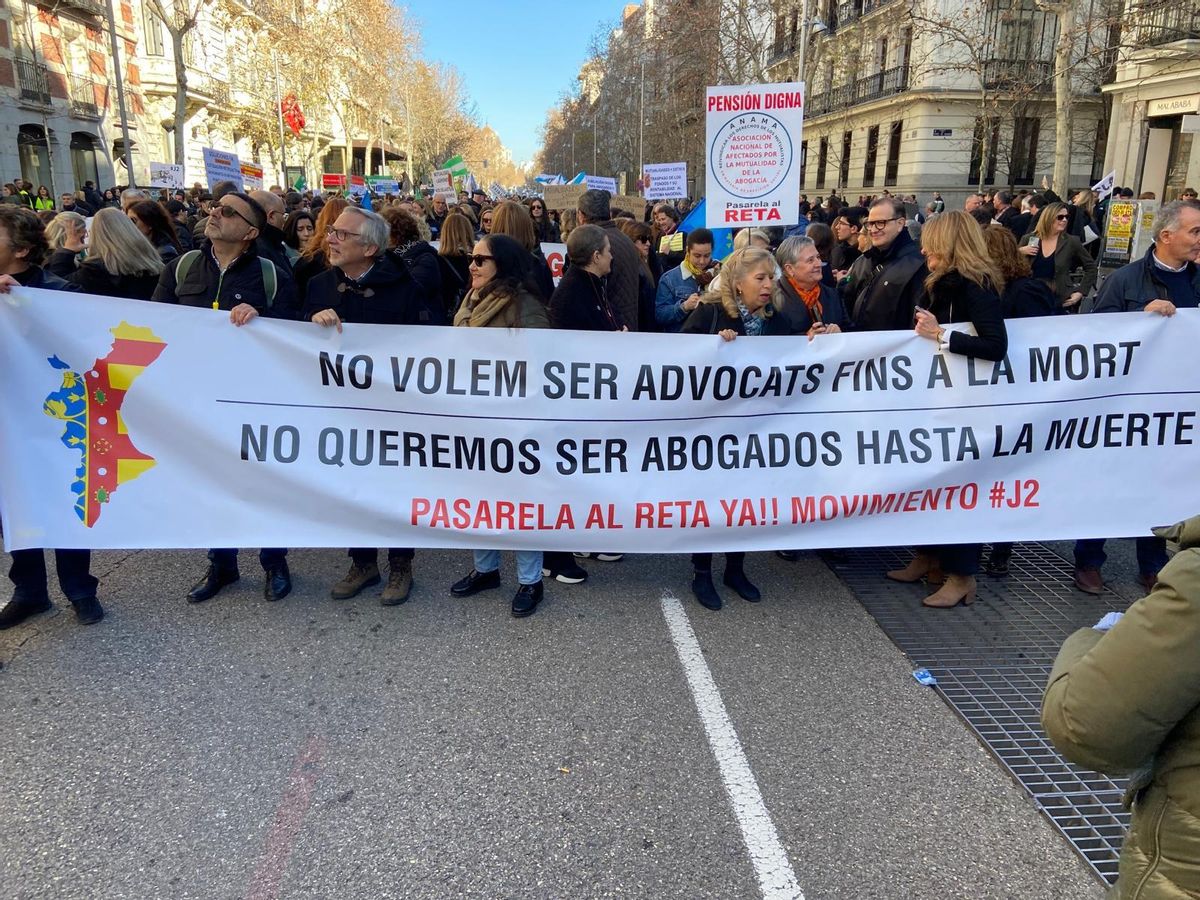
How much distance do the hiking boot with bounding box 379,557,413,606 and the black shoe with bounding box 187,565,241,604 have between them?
0.85m

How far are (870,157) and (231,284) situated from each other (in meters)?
42.3

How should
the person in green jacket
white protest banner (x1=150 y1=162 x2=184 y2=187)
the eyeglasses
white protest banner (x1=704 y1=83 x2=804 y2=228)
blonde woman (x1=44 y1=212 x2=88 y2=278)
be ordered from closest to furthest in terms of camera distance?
the person in green jacket < the eyeglasses < blonde woman (x1=44 y1=212 x2=88 y2=278) < white protest banner (x1=704 y1=83 x2=804 y2=228) < white protest banner (x1=150 y1=162 x2=184 y2=187)

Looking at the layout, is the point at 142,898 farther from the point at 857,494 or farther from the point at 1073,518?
the point at 1073,518

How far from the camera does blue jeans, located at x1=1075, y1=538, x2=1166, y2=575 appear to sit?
457 cm

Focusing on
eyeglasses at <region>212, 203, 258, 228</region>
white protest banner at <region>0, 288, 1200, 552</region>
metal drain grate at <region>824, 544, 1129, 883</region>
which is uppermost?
eyeglasses at <region>212, 203, 258, 228</region>

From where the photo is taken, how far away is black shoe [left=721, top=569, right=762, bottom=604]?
4477 mm

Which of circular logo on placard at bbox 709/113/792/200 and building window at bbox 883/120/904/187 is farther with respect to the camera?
building window at bbox 883/120/904/187

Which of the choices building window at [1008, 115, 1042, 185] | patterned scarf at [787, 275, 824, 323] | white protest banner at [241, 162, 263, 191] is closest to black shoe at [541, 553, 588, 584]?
patterned scarf at [787, 275, 824, 323]

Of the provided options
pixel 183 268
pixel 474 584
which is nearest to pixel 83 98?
pixel 183 268

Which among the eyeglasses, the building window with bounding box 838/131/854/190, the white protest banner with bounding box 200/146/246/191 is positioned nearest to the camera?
the eyeglasses

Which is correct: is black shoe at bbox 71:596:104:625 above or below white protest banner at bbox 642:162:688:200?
below

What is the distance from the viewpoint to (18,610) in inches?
162

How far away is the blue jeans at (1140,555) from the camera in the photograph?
4.57m

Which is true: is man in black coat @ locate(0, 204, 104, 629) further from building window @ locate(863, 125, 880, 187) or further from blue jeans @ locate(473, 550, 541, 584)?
building window @ locate(863, 125, 880, 187)
